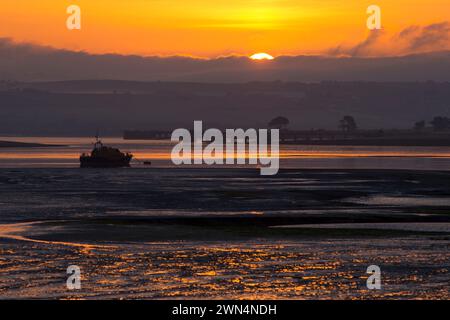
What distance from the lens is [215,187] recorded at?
299 feet

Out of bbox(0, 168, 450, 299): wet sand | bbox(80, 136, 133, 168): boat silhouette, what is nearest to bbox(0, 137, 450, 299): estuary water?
bbox(0, 168, 450, 299): wet sand

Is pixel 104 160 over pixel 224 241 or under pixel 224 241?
over

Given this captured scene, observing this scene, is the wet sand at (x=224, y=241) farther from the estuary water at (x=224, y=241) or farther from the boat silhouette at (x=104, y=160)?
the boat silhouette at (x=104, y=160)

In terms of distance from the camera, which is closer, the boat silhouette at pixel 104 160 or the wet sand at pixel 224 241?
the wet sand at pixel 224 241

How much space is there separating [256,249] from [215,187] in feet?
153

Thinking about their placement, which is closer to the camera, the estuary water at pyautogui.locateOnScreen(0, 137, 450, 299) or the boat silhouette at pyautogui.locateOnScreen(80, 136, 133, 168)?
the estuary water at pyautogui.locateOnScreen(0, 137, 450, 299)

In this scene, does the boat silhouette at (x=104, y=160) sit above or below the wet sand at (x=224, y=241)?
above

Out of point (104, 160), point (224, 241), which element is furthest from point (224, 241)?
point (104, 160)

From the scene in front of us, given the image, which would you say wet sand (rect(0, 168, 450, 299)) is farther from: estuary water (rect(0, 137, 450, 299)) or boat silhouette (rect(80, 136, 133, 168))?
boat silhouette (rect(80, 136, 133, 168))

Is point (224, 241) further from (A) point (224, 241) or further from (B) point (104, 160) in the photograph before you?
(B) point (104, 160)

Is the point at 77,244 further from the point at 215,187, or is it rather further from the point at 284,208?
the point at 215,187

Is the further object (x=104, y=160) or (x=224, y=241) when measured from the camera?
(x=104, y=160)

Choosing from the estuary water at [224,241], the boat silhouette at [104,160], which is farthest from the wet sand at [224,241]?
the boat silhouette at [104,160]

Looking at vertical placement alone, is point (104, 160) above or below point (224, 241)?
above
